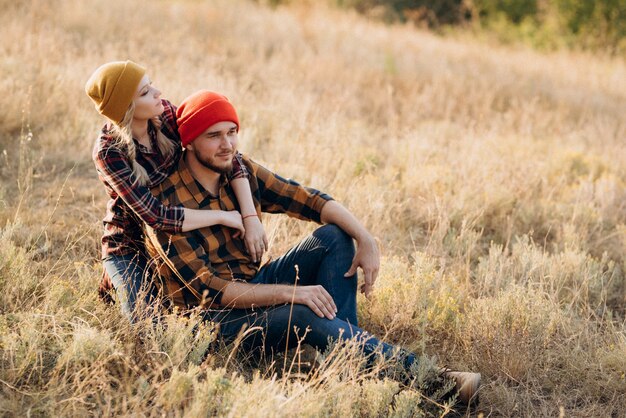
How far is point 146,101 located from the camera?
377cm

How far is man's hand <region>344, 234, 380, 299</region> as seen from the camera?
158 inches

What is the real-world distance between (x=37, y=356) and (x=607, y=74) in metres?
12.5

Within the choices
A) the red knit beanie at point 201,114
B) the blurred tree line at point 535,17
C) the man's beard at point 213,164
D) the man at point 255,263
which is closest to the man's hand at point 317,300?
the man at point 255,263

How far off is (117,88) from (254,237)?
109 cm

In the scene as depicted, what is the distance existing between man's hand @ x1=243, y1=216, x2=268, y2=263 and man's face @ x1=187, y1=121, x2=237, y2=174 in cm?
32

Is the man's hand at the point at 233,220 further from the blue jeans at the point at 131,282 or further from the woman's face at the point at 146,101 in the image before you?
the woman's face at the point at 146,101

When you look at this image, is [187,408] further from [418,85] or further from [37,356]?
[418,85]

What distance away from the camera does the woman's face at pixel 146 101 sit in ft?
12.4

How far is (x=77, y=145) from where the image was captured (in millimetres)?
6680

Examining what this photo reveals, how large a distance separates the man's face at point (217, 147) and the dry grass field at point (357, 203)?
2.92 feet

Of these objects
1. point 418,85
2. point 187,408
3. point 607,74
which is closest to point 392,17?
point 607,74

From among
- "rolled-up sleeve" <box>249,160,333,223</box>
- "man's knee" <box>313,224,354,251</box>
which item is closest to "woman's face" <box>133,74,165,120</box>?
"rolled-up sleeve" <box>249,160,333,223</box>

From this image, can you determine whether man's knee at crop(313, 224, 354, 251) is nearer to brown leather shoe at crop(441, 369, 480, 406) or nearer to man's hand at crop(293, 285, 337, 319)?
man's hand at crop(293, 285, 337, 319)

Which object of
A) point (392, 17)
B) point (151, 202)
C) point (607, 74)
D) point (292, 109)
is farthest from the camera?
point (392, 17)
